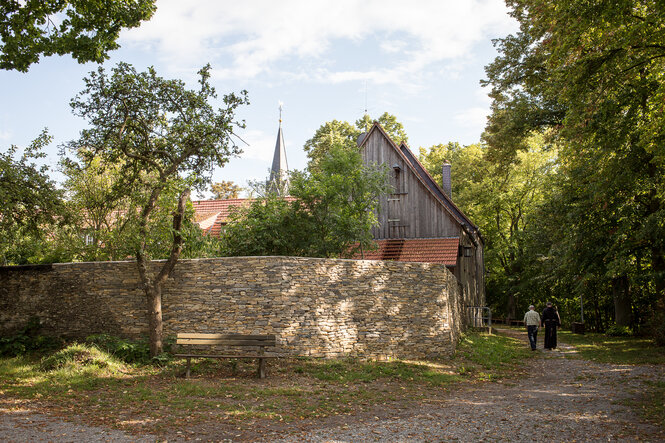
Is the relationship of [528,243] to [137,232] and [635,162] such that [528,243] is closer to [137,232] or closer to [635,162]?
[635,162]

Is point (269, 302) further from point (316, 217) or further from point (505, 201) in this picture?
point (505, 201)

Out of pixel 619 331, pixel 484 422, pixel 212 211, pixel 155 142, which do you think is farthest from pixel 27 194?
pixel 619 331

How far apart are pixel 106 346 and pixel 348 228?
7.87 meters

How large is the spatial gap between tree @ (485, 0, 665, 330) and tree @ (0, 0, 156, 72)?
9.57 metres

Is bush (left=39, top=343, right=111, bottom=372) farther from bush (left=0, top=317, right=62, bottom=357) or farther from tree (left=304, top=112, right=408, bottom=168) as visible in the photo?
tree (left=304, top=112, right=408, bottom=168)

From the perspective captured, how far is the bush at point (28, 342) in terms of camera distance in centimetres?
1326

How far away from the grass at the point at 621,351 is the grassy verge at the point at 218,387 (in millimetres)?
3723

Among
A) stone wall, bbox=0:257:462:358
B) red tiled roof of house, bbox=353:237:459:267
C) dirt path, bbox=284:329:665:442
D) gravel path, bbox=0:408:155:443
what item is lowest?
dirt path, bbox=284:329:665:442

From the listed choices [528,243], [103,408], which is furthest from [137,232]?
[528,243]

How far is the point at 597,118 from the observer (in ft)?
40.2

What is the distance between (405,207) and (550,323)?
7.77 m

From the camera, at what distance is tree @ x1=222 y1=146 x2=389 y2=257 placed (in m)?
16.9

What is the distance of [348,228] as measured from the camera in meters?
16.9

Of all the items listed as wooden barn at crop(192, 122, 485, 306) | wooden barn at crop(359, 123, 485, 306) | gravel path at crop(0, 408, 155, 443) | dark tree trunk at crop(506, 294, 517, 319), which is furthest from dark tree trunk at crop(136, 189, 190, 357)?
dark tree trunk at crop(506, 294, 517, 319)
